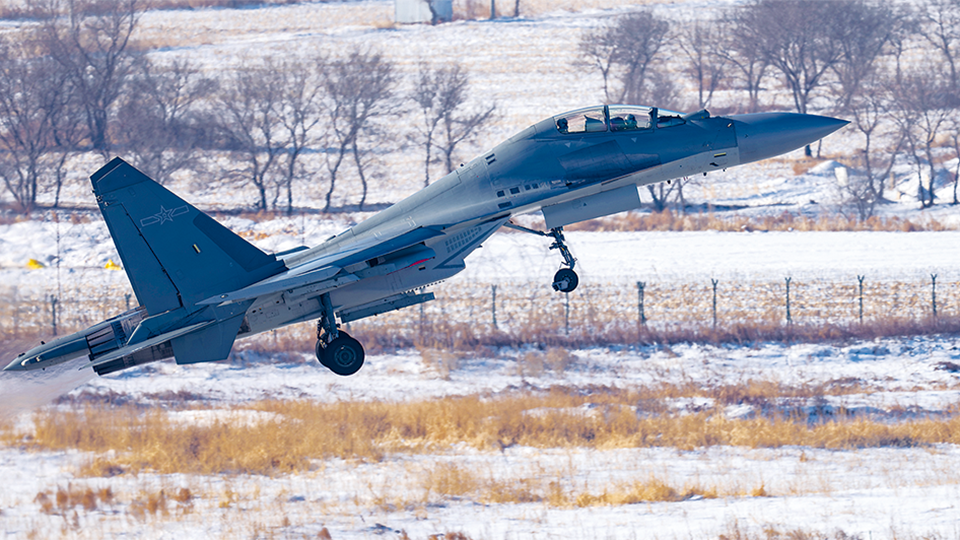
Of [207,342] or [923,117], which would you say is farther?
[923,117]

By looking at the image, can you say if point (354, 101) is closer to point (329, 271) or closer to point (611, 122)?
point (611, 122)

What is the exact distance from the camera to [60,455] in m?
31.5

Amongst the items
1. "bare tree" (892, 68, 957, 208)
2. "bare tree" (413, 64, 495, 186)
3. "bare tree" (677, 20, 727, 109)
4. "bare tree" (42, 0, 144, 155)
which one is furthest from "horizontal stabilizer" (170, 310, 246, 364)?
"bare tree" (677, 20, 727, 109)

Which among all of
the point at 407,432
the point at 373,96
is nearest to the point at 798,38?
the point at 373,96

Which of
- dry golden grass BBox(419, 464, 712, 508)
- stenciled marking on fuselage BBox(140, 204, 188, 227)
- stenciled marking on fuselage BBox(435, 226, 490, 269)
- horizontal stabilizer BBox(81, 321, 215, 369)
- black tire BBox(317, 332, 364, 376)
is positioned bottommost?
dry golden grass BBox(419, 464, 712, 508)

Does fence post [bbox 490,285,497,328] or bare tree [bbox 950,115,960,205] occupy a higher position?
Answer: bare tree [bbox 950,115,960,205]

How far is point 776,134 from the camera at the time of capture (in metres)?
20.5

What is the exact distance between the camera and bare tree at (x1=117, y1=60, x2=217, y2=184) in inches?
2207

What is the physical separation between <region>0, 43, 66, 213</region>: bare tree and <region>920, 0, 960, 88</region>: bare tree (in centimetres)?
5977

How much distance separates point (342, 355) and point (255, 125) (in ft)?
143

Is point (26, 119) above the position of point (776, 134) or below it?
above

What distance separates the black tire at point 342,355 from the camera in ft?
67.1

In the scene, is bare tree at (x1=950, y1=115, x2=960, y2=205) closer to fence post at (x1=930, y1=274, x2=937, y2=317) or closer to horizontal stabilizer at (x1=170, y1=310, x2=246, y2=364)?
fence post at (x1=930, y1=274, x2=937, y2=317)

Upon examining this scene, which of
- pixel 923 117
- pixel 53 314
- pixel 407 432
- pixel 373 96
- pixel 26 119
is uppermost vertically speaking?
pixel 373 96
